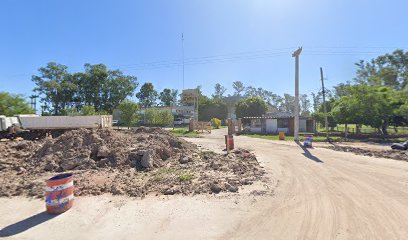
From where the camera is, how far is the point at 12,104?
30.0m

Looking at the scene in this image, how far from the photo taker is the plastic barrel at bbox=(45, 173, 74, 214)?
525 centimetres

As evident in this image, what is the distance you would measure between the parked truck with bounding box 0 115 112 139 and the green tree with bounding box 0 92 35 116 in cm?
1348

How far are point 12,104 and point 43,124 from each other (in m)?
16.0

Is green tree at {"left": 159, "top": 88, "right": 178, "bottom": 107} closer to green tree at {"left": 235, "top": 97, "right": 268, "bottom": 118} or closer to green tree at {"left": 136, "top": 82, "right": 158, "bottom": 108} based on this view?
green tree at {"left": 136, "top": 82, "right": 158, "bottom": 108}

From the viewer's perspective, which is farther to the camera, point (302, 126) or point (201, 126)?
point (302, 126)

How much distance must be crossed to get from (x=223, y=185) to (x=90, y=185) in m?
4.22

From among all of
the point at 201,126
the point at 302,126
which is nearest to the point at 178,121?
the point at 201,126

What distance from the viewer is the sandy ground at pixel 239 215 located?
4375 mm

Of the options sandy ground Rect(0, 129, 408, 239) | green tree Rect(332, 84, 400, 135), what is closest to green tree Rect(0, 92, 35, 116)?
sandy ground Rect(0, 129, 408, 239)

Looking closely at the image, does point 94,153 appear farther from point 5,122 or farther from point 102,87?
point 102,87

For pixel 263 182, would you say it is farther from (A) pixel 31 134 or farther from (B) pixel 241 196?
(A) pixel 31 134

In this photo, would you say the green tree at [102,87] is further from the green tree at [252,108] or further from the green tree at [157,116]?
the green tree at [252,108]

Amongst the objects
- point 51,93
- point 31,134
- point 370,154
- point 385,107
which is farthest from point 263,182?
point 51,93

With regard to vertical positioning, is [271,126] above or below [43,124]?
below
